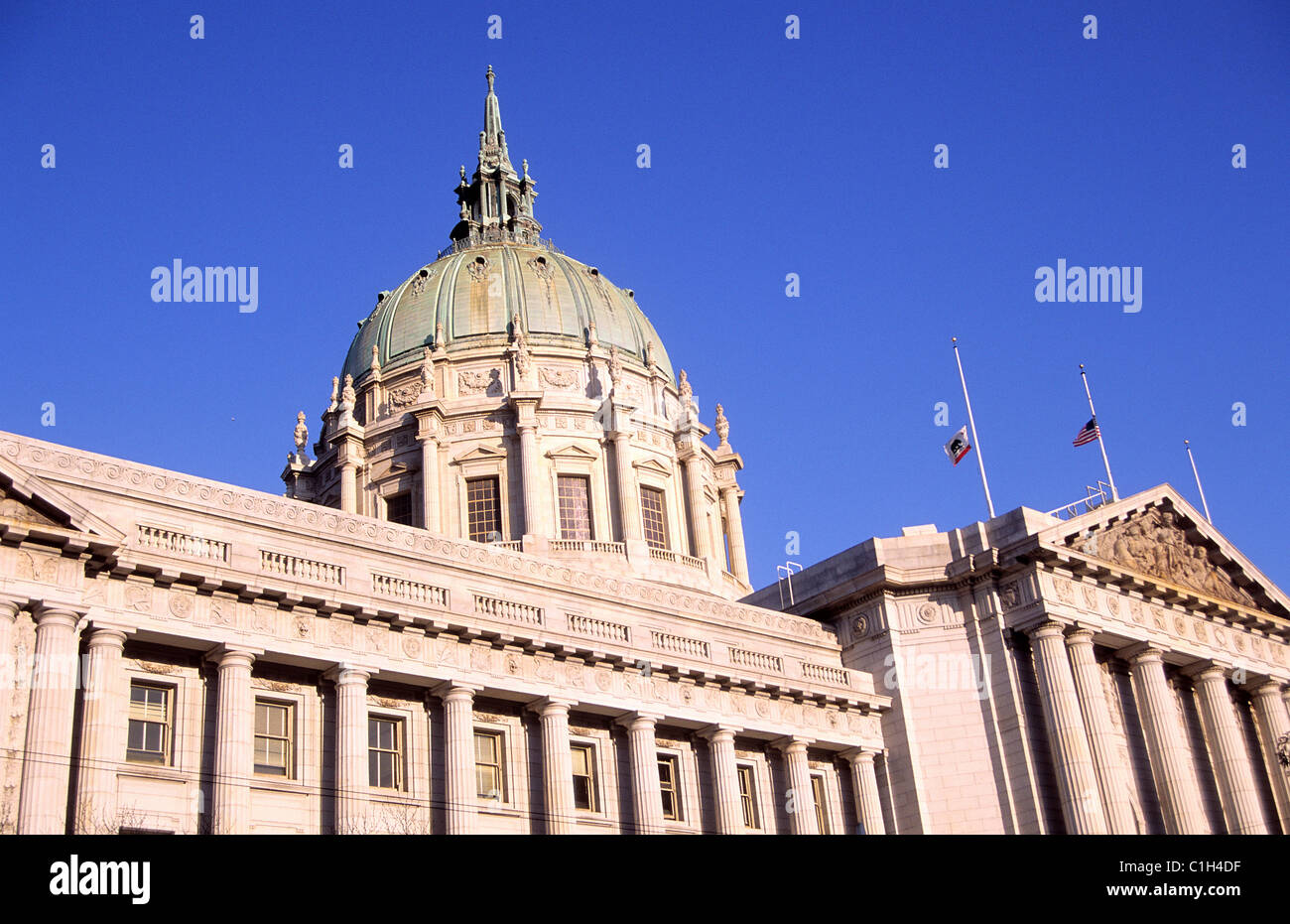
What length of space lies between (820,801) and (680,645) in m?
7.22

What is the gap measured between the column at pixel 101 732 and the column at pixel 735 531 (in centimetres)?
4332

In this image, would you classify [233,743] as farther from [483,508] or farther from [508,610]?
[483,508]

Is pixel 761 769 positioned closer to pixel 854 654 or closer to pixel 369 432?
pixel 854 654

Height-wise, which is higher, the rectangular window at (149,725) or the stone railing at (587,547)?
the stone railing at (587,547)

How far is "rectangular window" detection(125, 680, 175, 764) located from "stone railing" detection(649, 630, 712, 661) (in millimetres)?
14004

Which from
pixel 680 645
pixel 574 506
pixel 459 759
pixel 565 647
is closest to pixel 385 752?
pixel 459 759

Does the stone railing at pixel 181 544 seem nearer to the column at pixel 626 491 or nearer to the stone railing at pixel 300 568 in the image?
the stone railing at pixel 300 568

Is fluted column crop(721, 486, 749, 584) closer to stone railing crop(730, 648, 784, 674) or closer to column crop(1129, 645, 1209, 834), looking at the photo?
column crop(1129, 645, 1209, 834)

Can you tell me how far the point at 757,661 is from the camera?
4384 cm

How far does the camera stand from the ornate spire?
3241 inches

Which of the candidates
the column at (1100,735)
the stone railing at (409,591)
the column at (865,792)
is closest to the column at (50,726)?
the stone railing at (409,591)

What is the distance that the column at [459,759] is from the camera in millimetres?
34562
